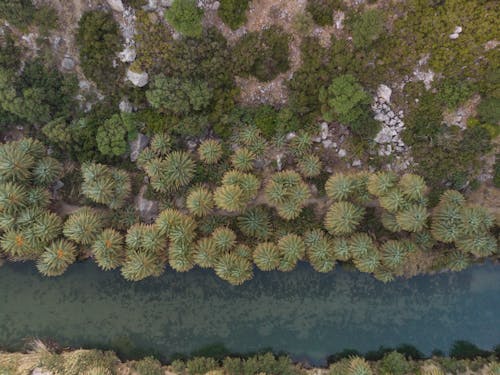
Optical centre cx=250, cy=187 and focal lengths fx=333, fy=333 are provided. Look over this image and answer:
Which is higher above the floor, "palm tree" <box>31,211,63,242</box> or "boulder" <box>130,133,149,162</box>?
"boulder" <box>130,133,149,162</box>

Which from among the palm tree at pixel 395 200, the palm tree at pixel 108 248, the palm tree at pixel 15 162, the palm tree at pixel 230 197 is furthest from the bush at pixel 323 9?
the palm tree at pixel 15 162

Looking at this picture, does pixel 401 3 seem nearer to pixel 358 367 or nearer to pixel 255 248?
pixel 255 248

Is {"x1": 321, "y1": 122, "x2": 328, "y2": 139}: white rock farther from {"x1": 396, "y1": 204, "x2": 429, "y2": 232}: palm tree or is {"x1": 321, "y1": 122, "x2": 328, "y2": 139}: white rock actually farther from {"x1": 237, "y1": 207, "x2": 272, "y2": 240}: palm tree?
{"x1": 396, "y1": 204, "x2": 429, "y2": 232}: palm tree

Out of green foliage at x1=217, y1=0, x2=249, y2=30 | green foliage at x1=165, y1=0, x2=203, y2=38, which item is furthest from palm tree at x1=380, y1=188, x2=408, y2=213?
green foliage at x1=165, y1=0, x2=203, y2=38

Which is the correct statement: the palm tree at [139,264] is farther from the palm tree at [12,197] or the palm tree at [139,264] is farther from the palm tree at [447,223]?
the palm tree at [447,223]

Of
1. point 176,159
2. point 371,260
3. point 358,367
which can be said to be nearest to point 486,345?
point 358,367

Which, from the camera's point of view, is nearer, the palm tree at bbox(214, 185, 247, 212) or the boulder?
the palm tree at bbox(214, 185, 247, 212)
